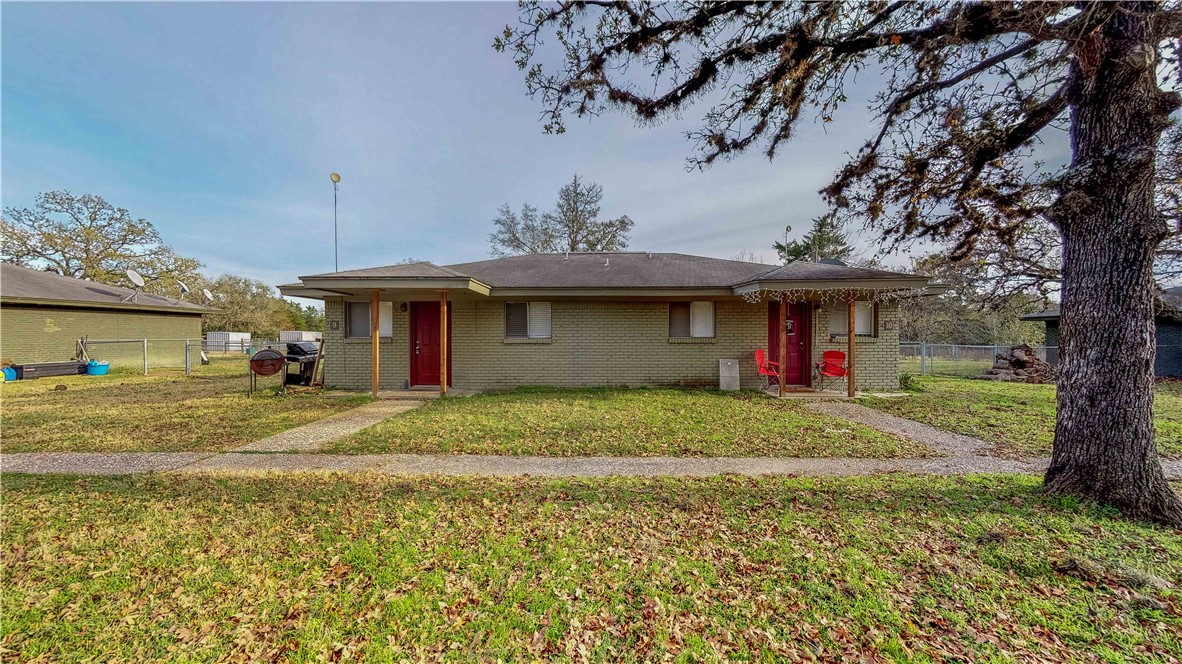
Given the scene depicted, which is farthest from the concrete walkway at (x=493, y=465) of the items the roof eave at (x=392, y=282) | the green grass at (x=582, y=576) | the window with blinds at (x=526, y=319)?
the window with blinds at (x=526, y=319)

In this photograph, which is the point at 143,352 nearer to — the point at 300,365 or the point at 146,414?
the point at 300,365

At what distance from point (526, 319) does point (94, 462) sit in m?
7.35

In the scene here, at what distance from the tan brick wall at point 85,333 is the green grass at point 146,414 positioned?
2.42 m

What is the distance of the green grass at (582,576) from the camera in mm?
2012

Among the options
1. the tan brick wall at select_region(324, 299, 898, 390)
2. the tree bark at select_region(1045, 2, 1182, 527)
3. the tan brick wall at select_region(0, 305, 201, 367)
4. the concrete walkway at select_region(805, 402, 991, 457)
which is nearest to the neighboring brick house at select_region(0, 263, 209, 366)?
the tan brick wall at select_region(0, 305, 201, 367)

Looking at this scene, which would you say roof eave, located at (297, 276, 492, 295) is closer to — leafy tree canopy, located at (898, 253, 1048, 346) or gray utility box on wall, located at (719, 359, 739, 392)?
gray utility box on wall, located at (719, 359, 739, 392)

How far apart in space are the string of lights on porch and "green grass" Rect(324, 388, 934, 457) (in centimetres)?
236

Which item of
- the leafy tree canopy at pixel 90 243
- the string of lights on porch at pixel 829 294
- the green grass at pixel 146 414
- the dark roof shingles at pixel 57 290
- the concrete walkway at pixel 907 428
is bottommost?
the concrete walkway at pixel 907 428

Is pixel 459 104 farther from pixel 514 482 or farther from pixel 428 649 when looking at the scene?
pixel 428 649

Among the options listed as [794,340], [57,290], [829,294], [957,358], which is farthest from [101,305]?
[957,358]

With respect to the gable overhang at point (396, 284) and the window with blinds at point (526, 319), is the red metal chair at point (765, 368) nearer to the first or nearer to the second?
the window with blinds at point (526, 319)

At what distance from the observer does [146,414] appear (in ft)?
24.0

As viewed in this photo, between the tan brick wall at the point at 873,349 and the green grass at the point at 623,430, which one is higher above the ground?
the tan brick wall at the point at 873,349

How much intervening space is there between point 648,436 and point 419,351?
7.03 meters
